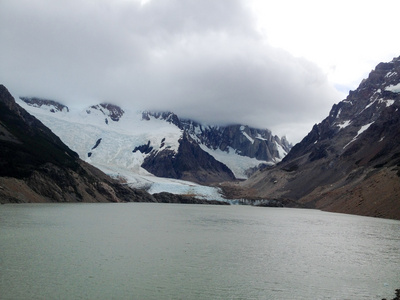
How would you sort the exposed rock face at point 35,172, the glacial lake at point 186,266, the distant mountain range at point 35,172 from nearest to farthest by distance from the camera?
the glacial lake at point 186,266 → the distant mountain range at point 35,172 → the exposed rock face at point 35,172

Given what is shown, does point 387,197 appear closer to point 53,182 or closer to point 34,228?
point 34,228

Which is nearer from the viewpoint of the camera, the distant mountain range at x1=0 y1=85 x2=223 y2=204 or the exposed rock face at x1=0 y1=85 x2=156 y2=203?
the distant mountain range at x1=0 y1=85 x2=223 y2=204

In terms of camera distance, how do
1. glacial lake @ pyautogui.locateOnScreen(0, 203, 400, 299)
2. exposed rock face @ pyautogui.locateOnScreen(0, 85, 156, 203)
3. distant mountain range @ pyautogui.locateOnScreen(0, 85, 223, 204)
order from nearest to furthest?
glacial lake @ pyautogui.locateOnScreen(0, 203, 400, 299)
distant mountain range @ pyautogui.locateOnScreen(0, 85, 223, 204)
exposed rock face @ pyautogui.locateOnScreen(0, 85, 156, 203)

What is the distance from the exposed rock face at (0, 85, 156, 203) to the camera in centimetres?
10669

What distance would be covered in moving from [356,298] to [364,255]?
1719 centimetres

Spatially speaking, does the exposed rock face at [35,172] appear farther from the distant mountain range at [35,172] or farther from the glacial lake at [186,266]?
the glacial lake at [186,266]

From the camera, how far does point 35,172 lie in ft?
381

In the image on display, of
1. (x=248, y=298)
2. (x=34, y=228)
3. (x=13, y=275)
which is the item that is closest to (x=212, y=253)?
(x=248, y=298)

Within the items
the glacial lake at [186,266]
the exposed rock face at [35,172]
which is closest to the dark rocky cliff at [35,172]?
the exposed rock face at [35,172]

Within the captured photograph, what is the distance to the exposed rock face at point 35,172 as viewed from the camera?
106694 mm

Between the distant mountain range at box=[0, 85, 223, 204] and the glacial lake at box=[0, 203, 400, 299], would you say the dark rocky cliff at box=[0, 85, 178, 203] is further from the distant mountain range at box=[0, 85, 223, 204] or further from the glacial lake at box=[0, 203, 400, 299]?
the glacial lake at box=[0, 203, 400, 299]

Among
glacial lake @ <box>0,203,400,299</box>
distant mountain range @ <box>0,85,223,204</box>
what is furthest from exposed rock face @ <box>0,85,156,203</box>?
glacial lake @ <box>0,203,400,299</box>

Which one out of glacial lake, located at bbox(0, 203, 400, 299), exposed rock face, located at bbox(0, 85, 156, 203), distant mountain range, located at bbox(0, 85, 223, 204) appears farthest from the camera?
exposed rock face, located at bbox(0, 85, 156, 203)

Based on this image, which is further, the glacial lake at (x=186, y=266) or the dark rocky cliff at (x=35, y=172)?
the dark rocky cliff at (x=35, y=172)
